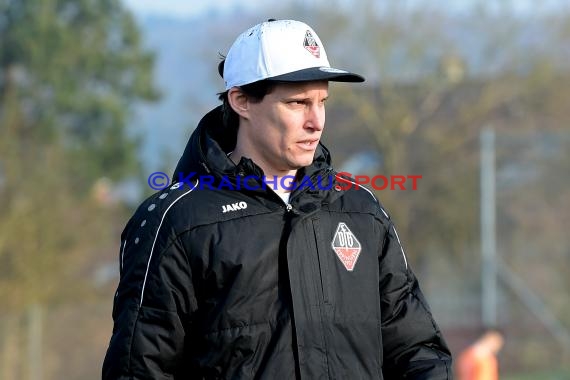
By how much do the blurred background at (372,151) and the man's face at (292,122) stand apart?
A: 39.6 ft

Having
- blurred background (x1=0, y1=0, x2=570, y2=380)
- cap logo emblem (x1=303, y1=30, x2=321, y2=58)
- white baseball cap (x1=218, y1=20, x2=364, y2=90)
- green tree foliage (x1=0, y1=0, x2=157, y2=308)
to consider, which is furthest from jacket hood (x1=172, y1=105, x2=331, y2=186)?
green tree foliage (x1=0, y1=0, x2=157, y2=308)

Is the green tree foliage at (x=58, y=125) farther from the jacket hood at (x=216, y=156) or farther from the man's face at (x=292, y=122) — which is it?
the man's face at (x=292, y=122)

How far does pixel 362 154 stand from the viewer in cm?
2344

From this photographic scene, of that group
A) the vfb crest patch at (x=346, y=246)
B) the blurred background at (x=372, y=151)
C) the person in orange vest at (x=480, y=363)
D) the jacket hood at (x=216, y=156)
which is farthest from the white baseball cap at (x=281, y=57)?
the blurred background at (x=372, y=151)

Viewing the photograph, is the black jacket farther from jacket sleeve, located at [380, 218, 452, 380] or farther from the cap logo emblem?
the cap logo emblem

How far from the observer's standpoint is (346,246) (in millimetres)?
2959

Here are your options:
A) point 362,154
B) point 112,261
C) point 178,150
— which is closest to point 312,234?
point 112,261

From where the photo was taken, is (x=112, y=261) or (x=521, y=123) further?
(x=521, y=123)

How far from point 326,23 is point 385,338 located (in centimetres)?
2230

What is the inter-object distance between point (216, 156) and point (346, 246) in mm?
426

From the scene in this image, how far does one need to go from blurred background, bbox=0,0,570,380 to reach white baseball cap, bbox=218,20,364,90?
12054 millimetres

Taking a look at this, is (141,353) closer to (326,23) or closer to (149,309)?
(149,309)

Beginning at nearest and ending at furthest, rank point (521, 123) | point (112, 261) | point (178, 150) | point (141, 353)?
point (141, 353) < point (112, 261) < point (521, 123) < point (178, 150)

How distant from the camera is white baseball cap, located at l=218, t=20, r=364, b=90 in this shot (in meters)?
2.92
